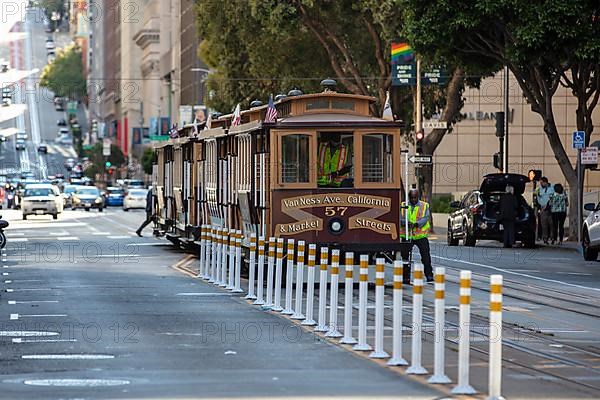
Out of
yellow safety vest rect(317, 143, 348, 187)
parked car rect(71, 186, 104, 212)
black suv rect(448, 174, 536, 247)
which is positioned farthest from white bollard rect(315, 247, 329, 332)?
parked car rect(71, 186, 104, 212)

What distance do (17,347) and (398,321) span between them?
414cm

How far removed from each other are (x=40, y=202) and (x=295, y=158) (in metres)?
43.7

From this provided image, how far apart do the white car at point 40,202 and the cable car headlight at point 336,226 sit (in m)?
43.7

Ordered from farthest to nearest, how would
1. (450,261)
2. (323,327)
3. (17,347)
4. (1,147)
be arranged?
(1,147) < (450,261) < (323,327) < (17,347)


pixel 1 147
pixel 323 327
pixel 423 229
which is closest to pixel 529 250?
pixel 423 229

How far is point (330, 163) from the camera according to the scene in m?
25.7

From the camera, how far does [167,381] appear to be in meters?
13.6

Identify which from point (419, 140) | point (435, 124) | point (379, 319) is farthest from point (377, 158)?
point (419, 140)

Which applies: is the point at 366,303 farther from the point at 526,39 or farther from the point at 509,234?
the point at 509,234

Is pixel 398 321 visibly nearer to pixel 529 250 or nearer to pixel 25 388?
pixel 25 388

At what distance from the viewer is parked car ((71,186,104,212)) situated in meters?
84.8

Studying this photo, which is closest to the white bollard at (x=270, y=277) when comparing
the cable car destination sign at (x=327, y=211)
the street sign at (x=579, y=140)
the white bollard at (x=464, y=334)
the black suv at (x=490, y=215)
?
the cable car destination sign at (x=327, y=211)

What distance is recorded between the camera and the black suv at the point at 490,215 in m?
41.4

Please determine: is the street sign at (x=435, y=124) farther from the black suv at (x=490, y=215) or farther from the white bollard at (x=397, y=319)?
the white bollard at (x=397, y=319)
